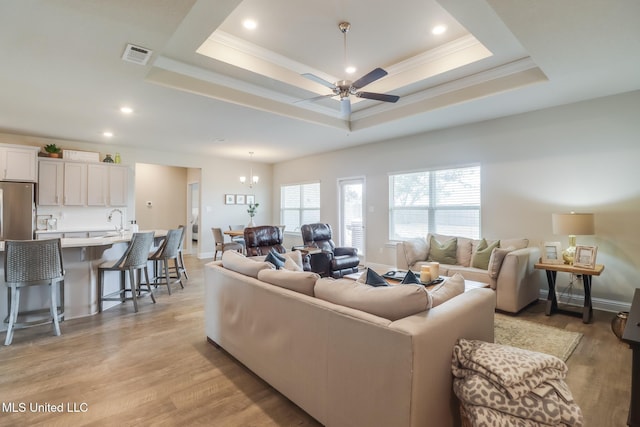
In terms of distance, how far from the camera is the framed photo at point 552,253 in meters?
3.98

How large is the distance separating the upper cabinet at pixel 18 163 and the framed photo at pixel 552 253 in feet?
27.3

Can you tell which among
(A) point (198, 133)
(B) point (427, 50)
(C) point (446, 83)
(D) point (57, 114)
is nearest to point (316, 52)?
(B) point (427, 50)

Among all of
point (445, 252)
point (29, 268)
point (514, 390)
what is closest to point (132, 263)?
point (29, 268)

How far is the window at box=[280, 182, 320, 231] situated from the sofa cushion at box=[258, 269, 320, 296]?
578 centimetres

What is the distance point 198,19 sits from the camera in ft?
8.52

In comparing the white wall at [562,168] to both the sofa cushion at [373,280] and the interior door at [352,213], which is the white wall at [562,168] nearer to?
the interior door at [352,213]

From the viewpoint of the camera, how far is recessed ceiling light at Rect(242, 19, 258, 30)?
3131 mm

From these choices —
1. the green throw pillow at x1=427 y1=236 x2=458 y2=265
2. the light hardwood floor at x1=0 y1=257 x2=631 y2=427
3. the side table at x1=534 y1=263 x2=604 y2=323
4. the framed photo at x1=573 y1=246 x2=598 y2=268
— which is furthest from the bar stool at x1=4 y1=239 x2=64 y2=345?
the framed photo at x1=573 y1=246 x2=598 y2=268

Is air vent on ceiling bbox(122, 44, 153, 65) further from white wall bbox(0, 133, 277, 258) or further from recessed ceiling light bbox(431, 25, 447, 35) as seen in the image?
white wall bbox(0, 133, 277, 258)

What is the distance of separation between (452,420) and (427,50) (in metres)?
3.84

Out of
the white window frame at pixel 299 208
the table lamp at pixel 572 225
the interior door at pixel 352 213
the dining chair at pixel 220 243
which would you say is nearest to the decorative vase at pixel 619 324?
the table lamp at pixel 572 225

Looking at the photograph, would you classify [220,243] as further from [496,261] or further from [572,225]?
[572,225]

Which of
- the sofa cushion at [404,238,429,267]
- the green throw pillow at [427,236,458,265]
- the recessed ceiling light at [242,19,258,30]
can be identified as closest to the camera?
the recessed ceiling light at [242,19,258,30]

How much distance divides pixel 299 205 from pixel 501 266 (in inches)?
222
